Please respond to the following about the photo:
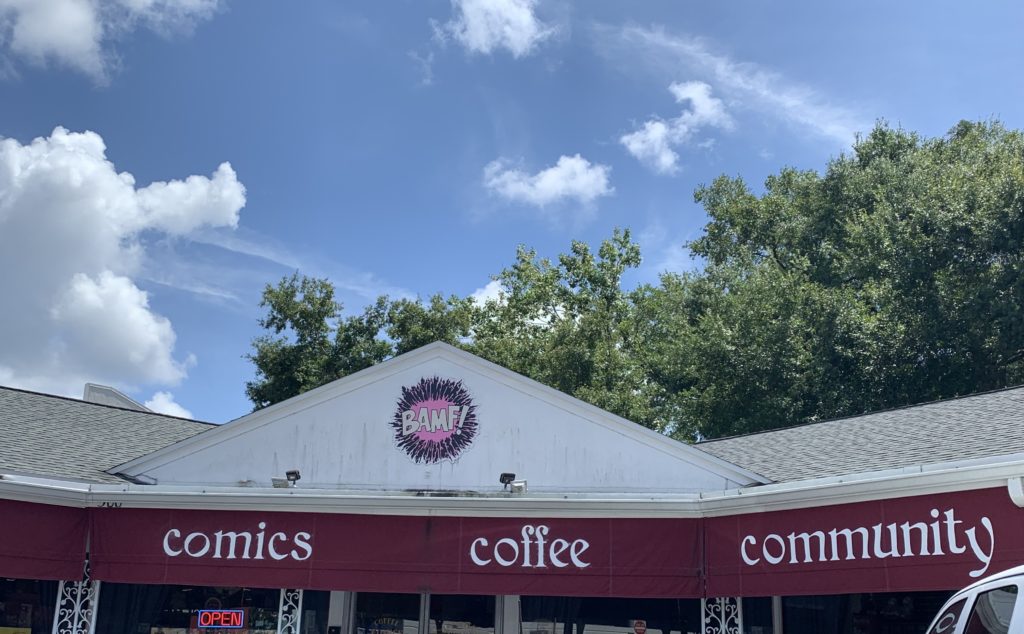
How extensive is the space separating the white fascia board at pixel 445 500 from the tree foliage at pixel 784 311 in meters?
15.9

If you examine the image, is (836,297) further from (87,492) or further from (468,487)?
(87,492)

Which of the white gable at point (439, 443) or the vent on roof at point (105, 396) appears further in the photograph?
the vent on roof at point (105, 396)

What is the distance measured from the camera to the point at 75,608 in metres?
12.7

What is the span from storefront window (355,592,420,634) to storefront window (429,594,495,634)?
0.87 ft

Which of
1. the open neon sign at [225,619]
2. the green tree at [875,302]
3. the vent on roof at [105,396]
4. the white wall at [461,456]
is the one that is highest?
the green tree at [875,302]

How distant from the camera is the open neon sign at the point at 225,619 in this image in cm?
1328

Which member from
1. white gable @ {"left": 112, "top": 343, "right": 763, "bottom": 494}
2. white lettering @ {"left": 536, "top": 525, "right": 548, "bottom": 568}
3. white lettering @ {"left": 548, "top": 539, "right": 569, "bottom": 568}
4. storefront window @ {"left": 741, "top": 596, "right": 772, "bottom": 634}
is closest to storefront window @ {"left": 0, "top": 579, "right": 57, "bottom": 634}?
white gable @ {"left": 112, "top": 343, "right": 763, "bottom": 494}

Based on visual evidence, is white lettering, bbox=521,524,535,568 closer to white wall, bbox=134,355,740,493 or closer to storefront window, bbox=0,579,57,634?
white wall, bbox=134,355,740,493

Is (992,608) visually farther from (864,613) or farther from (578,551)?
(578,551)

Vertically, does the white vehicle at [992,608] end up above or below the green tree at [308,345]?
below

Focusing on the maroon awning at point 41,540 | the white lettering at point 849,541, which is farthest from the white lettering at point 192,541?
the white lettering at point 849,541

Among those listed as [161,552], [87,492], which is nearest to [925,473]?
[161,552]

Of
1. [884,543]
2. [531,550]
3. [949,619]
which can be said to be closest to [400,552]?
[531,550]

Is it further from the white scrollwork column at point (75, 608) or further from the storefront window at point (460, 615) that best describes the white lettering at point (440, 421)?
the white scrollwork column at point (75, 608)
